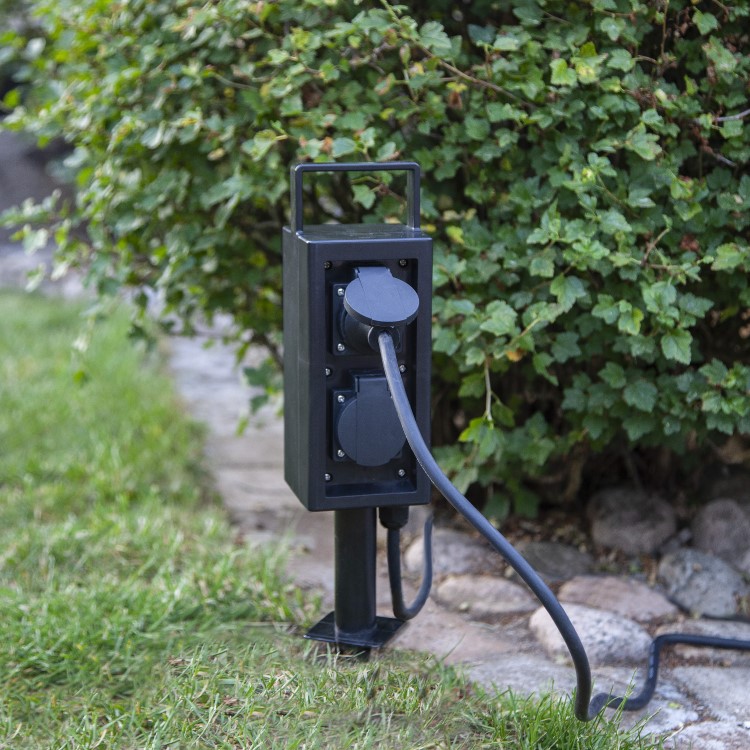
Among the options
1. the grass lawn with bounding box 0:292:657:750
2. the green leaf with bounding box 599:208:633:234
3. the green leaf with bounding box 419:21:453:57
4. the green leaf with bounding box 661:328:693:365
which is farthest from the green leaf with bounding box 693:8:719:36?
the grass lawn with bounding box 0:292:657:750

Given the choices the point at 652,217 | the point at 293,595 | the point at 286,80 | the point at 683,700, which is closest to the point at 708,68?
the point at 652,217

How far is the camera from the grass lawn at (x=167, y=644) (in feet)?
5.90

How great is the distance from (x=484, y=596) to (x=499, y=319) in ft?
2.51

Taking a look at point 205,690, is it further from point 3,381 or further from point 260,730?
point 3,381

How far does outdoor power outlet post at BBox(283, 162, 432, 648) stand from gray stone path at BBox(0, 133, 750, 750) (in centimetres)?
54

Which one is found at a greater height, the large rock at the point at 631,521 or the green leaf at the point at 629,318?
the green leaf at the point at 629,318

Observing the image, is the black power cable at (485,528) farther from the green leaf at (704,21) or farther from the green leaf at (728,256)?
the green leaf at (704,21)

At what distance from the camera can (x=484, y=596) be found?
256cm

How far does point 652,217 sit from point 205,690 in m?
1.39

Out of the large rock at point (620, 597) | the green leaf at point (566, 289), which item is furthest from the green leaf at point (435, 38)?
the large rock at point (620, 597)

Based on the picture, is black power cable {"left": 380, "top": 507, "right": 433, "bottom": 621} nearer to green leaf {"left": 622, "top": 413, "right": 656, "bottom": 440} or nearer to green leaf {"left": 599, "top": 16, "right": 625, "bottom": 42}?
green leaf {"left": 622, "top": 413, "right": 656, "bottom": 440}

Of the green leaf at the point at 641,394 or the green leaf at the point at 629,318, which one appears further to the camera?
the green leaf at the point at 641,394

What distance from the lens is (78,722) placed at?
1.97m

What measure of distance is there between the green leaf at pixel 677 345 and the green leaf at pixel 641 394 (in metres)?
0.18
